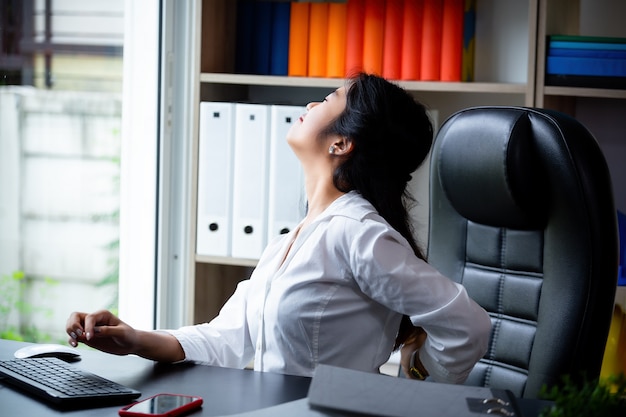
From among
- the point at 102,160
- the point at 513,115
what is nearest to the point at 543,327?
the point at 513,115

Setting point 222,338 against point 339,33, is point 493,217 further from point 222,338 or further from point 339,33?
point 339,33

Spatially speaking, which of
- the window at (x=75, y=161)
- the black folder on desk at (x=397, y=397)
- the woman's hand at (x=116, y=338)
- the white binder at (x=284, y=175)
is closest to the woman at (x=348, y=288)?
the woman's hand at (x=116, y=338)

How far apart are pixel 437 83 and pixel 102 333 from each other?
52.3 inches

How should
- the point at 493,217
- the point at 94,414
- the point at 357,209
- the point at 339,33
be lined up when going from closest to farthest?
the point at 94,414, the point at 357,209, the point at 493,217, the point at 339,33

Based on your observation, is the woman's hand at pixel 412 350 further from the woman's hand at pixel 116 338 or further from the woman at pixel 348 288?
the woman's hand at pixel 116 338

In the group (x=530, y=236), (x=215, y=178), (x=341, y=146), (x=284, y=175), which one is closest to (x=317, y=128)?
(x=341, y=146)

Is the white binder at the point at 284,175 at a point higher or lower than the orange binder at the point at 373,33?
lower

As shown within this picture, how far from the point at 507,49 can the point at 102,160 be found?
1.25 metres

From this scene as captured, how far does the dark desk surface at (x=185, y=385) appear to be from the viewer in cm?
109

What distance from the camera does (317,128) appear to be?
1628 millimetres

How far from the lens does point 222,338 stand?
1574 millimetres

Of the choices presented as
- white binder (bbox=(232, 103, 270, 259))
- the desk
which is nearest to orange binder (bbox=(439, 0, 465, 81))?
white binder (bbox=(232, 103, 270, 259))

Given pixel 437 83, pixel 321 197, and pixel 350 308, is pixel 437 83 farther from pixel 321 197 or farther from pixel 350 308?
pixel 350 308

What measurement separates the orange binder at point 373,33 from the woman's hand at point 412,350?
1.07 m
